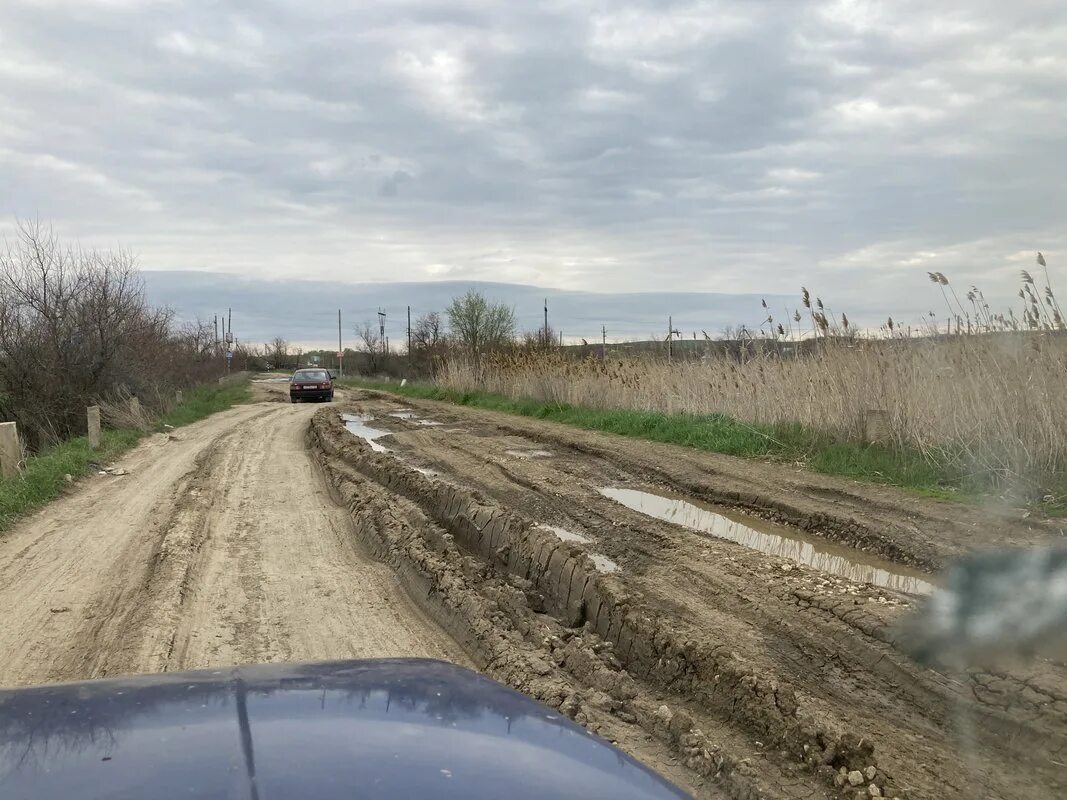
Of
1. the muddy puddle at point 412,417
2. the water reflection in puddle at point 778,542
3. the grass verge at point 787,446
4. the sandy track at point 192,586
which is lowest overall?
the sandy track at point 192,586

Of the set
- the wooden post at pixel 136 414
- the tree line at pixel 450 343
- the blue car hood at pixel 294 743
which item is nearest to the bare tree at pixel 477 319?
the tree line at pixel 450 343

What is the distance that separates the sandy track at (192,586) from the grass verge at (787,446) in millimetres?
6441

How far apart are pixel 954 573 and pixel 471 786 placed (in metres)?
5.67

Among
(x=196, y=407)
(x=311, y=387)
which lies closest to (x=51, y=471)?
(x=196, y=407)

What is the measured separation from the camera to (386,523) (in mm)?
8711

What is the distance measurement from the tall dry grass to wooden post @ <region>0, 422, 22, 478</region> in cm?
1231

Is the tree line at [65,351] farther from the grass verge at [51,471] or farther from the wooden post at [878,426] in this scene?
the wooden post at [878,426]

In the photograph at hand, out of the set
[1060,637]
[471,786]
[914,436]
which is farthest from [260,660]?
[914,436]

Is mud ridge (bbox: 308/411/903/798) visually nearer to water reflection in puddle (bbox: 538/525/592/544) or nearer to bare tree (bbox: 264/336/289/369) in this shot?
water reflection in puddle (bbox: 538/525/592/544)

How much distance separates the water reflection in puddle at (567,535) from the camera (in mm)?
7766

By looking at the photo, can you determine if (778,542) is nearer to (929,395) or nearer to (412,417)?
(929,395)

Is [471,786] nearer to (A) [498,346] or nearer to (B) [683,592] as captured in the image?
(B) [683,592]

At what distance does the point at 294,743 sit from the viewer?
1.98 metres

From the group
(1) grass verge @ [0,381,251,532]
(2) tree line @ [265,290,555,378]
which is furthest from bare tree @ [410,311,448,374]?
(1) grass verge @ [0,381,251,532]
